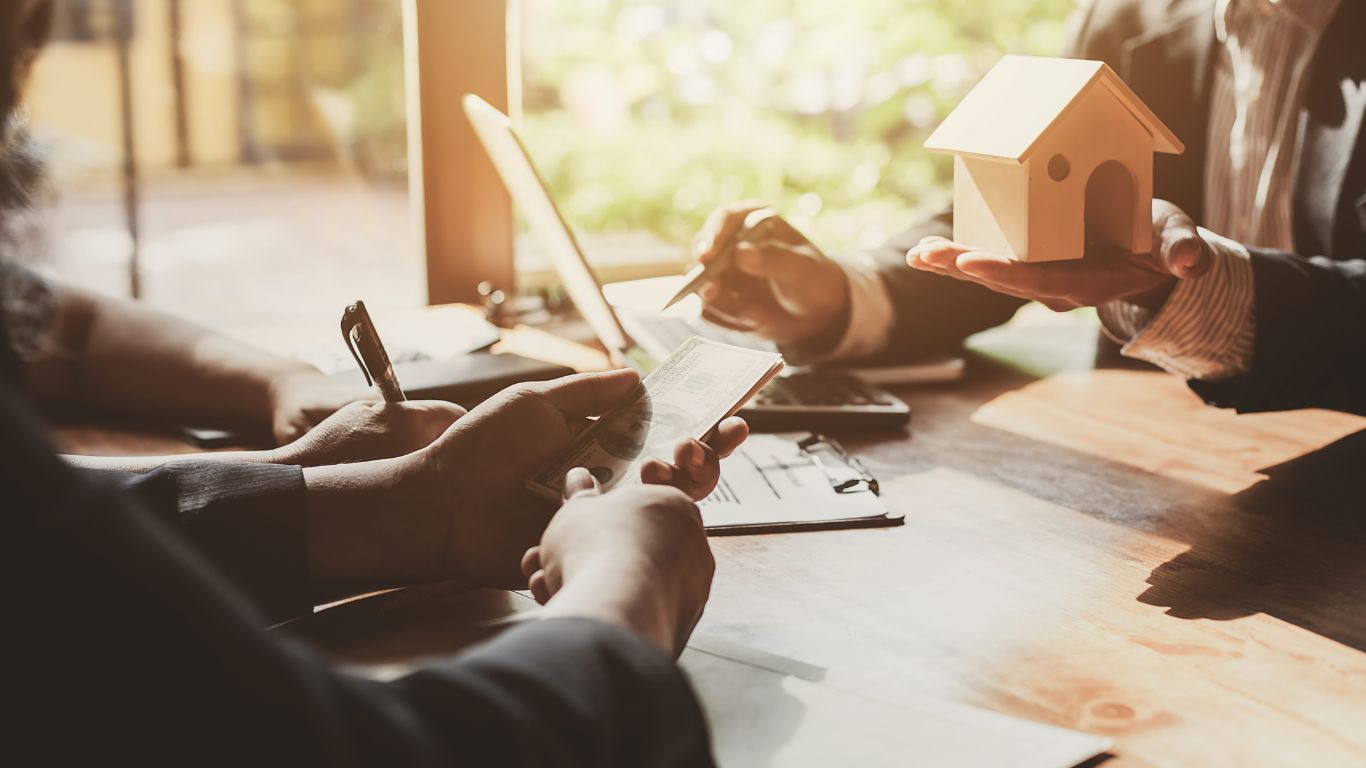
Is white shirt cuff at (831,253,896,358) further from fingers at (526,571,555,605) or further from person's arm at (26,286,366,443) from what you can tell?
fingers at (526,571,555,605)

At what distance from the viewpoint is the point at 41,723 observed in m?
0.49

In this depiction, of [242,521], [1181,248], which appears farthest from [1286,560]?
[242,521]

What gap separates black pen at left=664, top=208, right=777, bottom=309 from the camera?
157cm

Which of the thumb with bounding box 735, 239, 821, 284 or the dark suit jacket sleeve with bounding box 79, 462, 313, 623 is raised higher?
the thumb with bounding box 735, 239, 821, 284

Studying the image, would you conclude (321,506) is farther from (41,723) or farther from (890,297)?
(890,297)

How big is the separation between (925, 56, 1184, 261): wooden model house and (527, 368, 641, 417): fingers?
416mm

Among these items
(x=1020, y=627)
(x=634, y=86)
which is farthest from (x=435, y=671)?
(x=634, y=86)

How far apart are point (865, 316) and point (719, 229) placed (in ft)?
0.79

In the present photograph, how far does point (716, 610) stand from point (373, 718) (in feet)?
1.37

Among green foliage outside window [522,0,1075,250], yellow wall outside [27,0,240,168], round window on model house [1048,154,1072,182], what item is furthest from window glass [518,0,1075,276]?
round window on model house [1048,154,1072,182]

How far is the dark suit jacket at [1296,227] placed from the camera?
1.33 m

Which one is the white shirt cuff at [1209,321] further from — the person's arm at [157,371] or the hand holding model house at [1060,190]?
the person's arm at [157,371]

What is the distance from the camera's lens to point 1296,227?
1.65m

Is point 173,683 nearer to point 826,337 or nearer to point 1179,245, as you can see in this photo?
point 1179,245
